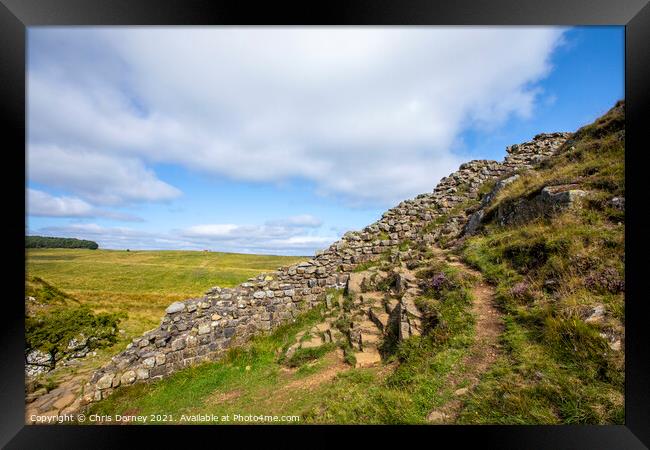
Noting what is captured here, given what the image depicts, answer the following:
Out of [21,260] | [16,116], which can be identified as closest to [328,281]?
[21,260]

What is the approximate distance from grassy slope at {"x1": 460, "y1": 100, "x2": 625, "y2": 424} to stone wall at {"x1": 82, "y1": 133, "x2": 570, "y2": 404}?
3.84 meters

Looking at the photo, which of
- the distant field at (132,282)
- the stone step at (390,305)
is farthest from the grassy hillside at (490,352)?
the distant field at (132,282)

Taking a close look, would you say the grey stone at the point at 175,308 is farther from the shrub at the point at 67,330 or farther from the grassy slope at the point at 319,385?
the shrub at the point at 67,330

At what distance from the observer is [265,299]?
8523 mm

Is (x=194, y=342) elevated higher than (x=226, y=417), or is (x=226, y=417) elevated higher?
(x=194, y=342)

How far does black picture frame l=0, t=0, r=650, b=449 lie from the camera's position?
323 cm

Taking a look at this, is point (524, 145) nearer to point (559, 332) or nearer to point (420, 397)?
point (559, 332)

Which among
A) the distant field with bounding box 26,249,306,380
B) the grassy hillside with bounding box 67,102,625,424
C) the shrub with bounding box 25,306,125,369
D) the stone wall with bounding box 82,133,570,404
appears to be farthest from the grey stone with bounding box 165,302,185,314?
the distant field with bounding box 26,249,306,380

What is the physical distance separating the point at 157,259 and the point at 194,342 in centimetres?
7071

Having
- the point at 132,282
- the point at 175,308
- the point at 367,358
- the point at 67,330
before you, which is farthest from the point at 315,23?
the point at 132,282

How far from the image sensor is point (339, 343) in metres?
6.73

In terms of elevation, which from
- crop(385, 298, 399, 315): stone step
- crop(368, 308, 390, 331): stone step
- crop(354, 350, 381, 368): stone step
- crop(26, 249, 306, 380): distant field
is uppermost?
crop(385, 298, 399, 315): stone step

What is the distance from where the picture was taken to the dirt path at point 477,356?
355 cm

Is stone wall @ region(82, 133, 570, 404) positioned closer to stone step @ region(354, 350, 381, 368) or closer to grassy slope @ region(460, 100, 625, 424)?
stone step @ region(354, 350, 381, 368)
